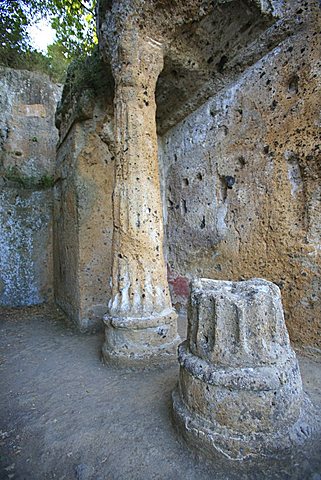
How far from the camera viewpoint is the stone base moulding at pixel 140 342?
8.43 ft

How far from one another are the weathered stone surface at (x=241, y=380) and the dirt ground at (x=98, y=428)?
10 cm

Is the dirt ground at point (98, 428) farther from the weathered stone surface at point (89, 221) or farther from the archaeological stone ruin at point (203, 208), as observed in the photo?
the weathered stone surface at point (89, 221)

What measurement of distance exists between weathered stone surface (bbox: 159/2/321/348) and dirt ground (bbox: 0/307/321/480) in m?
0.93

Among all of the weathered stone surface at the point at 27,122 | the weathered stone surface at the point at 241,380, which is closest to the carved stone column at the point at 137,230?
the weathered stone surface at the point at 241,380

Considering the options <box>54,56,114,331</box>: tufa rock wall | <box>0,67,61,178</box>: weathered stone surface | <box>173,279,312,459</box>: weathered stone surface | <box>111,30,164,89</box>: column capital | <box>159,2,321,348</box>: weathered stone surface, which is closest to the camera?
<box>173,279,312,459</box>: weathered stone surface

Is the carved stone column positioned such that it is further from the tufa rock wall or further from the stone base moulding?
the tufa rock wall

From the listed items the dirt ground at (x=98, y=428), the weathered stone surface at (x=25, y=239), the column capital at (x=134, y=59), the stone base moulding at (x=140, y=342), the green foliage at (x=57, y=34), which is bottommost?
the dirt ground at (x=98, y=428)

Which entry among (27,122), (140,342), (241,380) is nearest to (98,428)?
(140,342)

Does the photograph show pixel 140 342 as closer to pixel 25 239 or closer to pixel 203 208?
pixel 203 208

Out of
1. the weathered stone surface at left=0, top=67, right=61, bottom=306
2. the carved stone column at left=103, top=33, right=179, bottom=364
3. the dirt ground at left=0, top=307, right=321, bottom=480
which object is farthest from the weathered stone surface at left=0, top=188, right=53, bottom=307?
the carved stone column at left=103, top=33, right=179, bottom=364

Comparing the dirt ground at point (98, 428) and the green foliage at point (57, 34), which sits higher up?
the green foliage at point (57, 34)

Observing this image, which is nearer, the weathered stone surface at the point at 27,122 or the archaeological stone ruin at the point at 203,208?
the archaeological stone ruin at the point at 203,208

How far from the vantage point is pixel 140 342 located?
260 centimetres

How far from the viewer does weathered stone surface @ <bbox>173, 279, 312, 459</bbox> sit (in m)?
1.42
